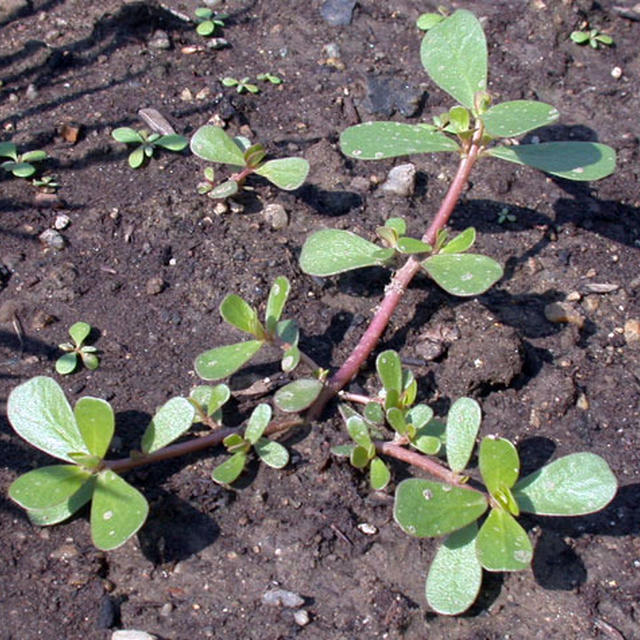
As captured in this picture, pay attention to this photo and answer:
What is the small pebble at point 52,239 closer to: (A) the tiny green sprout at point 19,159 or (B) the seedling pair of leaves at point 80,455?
(A) the tiny green sprout at point 19,159

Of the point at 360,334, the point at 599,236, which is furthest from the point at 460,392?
the point at 599,236

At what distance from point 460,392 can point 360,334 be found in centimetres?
28

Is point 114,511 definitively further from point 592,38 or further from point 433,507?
point 592,38

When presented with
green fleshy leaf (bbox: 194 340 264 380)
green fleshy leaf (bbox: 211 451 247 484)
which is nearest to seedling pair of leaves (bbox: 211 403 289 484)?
green fleshy leaf (bbox: 211 451 247 484)

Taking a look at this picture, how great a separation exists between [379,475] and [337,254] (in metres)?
0.51

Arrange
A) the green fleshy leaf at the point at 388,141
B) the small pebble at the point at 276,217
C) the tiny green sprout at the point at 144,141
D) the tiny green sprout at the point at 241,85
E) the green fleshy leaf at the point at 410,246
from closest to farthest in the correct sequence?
the green fleshy leaf at the point at 410,246 < the green fleshy leaf at the point at 388,141 < the small pebble at the point at 276,217 < the tiny green sprout at the point at 144,141 < the tiny green sprout at the point at 241,85

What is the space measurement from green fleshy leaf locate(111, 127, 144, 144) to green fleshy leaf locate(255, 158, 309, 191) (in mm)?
395

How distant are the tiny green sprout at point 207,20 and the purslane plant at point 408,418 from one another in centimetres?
74

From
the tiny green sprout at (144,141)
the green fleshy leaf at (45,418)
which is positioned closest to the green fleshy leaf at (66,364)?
the green fleshy leaf at (45,418)

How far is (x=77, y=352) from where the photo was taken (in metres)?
1.96

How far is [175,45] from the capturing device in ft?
9.05

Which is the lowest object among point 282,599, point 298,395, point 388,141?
point 282,599

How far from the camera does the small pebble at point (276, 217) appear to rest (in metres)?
2.26

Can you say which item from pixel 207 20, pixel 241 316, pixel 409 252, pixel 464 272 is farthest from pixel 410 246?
pixel 207 20
